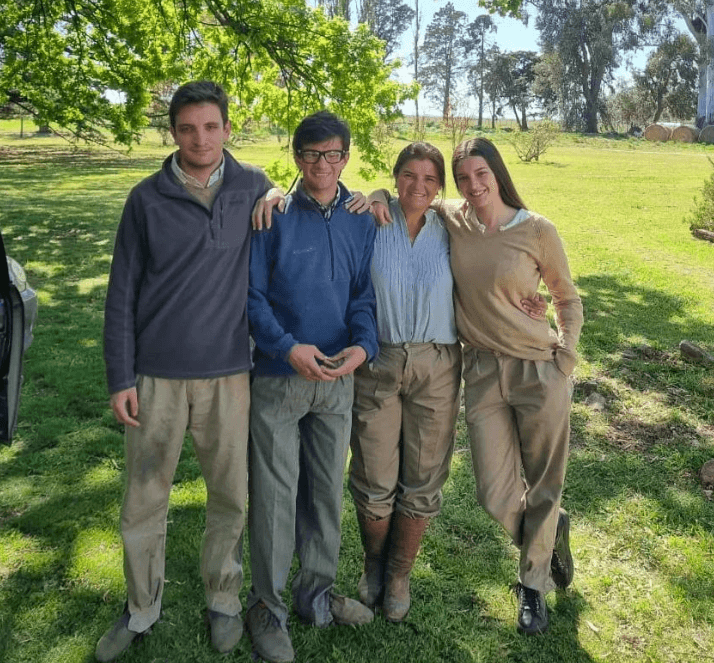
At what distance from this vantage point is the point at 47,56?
9234 mm

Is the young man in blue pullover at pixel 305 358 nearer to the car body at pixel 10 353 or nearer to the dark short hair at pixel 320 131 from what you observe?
the dark short hair at pixel 320 131

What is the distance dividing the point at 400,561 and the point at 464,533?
0.87m

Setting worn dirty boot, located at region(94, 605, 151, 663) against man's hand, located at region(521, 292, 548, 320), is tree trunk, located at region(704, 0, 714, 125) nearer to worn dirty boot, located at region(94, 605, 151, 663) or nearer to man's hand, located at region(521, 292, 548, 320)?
man's hand, located at region(521, 292, 548, 320)

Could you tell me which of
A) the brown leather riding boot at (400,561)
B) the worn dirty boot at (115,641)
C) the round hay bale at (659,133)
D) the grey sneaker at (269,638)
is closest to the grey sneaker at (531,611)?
the brown leather riding boot at (400,561)

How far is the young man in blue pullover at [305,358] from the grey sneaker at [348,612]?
23 centimetres

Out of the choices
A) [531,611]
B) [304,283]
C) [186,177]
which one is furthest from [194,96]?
[531,611]

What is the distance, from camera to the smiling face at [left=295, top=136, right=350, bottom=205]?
8.63ft

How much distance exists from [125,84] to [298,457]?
25.9 ft

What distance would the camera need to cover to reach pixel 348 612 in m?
3.03

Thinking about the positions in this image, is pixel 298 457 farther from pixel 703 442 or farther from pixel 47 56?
pixel 47 56

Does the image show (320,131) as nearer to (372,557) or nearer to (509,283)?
(509,283)

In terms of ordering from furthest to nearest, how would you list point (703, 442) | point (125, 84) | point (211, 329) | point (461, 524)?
point (125, 84) → point (703, 442) → point (461, 524) → point (211, 329)

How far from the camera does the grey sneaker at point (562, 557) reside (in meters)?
3.24

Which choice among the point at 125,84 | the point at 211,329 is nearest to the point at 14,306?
the point at 211,329
